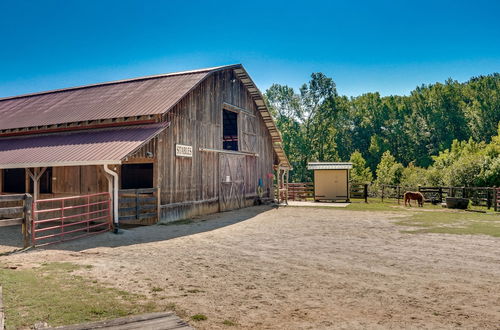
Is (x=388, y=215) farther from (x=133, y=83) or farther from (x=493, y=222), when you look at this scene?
(x=133, y=83)

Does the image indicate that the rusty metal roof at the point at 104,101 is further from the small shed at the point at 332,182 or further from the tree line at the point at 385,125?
the tree line at the point at 385,125

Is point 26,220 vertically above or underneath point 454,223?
above

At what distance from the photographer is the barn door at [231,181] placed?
59.7 feet

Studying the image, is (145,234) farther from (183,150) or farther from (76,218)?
(183,150)

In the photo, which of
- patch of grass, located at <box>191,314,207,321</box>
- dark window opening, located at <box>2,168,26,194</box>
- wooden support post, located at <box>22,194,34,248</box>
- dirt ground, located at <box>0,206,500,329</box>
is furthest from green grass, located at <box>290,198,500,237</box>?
dark window opening, located at <box>2,168,26,194</box>

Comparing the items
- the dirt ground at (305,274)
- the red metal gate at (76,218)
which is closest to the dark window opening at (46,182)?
the red metal gate at (76,218)

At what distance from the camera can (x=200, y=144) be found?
1655 cm

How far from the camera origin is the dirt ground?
4719mm

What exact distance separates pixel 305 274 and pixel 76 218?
10675mm

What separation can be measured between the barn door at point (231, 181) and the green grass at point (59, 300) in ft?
38.8

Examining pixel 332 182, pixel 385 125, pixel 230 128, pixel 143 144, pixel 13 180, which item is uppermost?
pixel 385 125

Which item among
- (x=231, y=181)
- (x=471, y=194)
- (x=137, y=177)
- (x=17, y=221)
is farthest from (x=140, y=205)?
(x=471, y=194)

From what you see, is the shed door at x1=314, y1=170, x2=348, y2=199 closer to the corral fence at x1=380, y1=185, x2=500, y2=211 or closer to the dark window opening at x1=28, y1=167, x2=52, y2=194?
the corral fence at x1=380, y1=185, x2=500, y2=211

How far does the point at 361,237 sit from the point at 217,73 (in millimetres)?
10769
